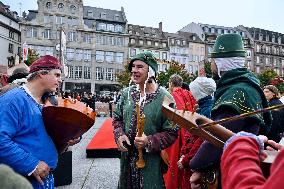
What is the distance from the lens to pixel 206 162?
256 centimetres

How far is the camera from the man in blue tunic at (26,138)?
2.54m

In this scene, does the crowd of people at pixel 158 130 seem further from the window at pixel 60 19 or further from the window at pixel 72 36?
the window at pixel 60 19

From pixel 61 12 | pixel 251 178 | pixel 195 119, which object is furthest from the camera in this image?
pixel 61 12

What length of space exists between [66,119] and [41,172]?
16.3 inches

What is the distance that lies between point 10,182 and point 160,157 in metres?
2.48

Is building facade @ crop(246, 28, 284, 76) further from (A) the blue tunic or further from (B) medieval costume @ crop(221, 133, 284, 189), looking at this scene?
(B) medieval costume @ crop(221, 133, 284, 189)

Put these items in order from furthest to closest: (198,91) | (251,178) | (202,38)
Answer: (202,38) → (198,91) → (251,178)

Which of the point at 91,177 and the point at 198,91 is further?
the point at 91,177

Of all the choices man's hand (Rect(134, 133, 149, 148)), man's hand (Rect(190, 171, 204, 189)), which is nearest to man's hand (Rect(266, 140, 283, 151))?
man's hand (Rect(190, 171, 204, 189))

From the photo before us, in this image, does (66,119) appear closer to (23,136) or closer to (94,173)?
(23,136)

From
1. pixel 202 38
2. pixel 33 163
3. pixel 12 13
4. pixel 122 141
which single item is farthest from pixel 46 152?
pixel 202 38

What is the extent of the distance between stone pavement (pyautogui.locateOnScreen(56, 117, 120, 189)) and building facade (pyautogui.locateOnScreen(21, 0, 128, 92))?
168ft

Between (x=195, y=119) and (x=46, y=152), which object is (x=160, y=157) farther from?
(x=195, y=119)

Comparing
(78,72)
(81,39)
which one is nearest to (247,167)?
(78,72)
